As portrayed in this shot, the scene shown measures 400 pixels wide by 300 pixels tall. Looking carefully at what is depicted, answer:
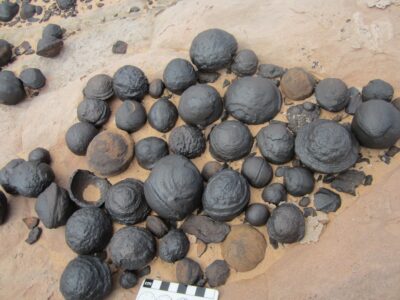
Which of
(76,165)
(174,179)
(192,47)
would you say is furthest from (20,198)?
(192,47)

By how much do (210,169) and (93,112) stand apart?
5.52 feet

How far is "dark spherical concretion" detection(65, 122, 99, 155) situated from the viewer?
4793mm

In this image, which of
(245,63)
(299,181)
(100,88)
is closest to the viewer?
(299,181)

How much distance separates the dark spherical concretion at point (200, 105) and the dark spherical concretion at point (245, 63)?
1.59 feet

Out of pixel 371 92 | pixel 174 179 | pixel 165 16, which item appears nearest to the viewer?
pixel 174 179

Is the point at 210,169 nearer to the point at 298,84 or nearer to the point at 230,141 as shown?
the point at 230,141

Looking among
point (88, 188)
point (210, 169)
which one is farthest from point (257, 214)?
point (88, 188)

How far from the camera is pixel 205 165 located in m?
4.50

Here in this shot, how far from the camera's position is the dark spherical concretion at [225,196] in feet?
13.2

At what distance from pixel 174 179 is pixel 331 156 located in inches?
63.8

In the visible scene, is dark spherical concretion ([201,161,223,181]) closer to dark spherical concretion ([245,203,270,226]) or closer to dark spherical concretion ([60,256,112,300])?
dark spherical concretion ([245,203,270,226])

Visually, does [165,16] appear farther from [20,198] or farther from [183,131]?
[20,198]

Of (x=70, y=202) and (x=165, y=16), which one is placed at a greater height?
(x=165, y=16)

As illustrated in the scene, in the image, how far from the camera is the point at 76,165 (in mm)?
4965
